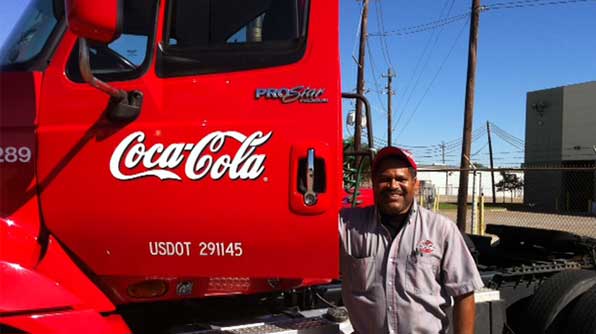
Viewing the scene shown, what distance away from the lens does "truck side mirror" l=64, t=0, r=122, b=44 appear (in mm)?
1882

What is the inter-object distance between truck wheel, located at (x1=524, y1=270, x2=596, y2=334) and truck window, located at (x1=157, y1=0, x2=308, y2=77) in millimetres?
2305

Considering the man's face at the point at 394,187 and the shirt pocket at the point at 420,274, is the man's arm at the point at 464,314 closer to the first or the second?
the shirt pocket at the point at 420,274

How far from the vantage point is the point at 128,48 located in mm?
Answer: 2410

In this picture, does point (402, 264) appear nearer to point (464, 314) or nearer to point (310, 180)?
point (464, 314)

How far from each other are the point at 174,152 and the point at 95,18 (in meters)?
0.64

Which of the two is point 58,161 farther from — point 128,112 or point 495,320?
point 495,320

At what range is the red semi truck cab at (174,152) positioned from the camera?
229 centimetres

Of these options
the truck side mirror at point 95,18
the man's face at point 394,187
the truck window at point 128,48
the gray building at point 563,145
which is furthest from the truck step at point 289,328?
the gray building at point 563,145

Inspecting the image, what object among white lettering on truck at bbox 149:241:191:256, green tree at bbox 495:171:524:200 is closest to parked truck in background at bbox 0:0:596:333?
white lettering on truck at bbox 149:241:191:256

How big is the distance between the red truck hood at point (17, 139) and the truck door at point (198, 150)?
59mm

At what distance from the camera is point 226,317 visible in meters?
2.90

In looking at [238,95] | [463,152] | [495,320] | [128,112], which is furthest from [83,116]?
[463,152]

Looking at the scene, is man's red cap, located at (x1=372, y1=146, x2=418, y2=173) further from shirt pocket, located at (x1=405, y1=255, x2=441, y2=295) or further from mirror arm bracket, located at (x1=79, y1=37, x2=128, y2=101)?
mirror arm bracket, located at (x1=79, y1=37, x2=128, y2=101)

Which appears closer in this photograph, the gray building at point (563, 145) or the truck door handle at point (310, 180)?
the truck door handle at point (310, 180)
